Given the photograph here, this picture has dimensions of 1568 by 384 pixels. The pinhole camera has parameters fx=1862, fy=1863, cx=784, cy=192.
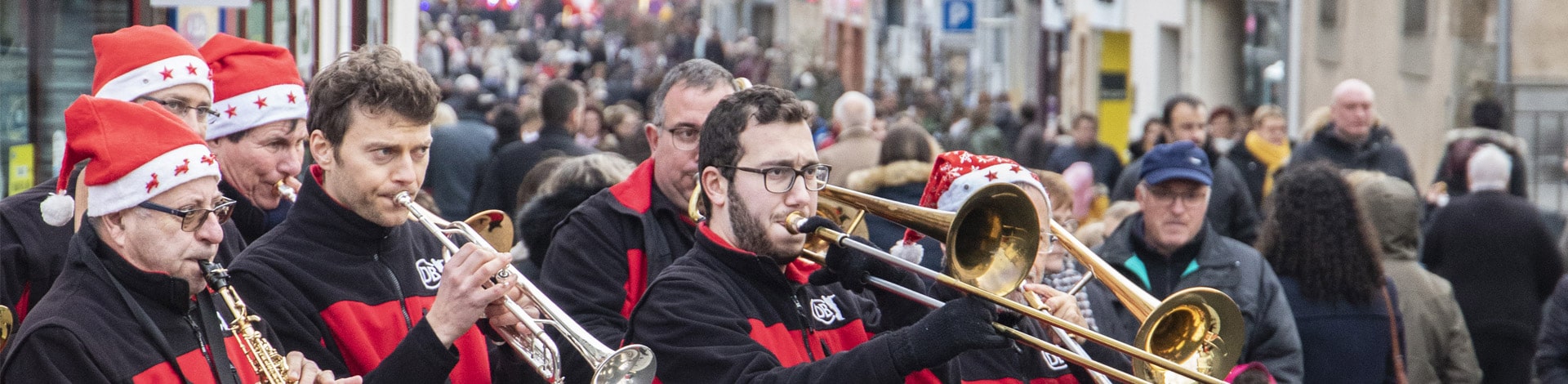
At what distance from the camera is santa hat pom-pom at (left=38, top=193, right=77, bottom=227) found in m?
3.62

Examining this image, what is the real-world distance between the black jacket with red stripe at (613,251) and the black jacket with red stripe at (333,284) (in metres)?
0.39

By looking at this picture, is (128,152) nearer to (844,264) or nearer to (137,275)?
(137,275)

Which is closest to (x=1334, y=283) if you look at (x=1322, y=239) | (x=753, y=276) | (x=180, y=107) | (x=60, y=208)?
(x=1322, y=239)

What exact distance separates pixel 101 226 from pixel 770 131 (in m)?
1.23

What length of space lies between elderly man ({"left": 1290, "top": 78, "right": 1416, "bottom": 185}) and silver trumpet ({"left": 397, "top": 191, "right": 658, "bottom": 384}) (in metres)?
7.05

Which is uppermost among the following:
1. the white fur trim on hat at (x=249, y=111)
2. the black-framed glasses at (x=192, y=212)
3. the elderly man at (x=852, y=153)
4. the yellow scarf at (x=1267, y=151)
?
the white fur trim on hat at (x=249, y=111)

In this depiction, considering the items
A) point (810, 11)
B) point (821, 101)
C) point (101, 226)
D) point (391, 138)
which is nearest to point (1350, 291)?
point (391, 138)

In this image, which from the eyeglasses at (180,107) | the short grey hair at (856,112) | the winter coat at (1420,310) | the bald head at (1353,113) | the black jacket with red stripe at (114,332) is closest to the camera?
the black jacket with red stripe at (114,332)

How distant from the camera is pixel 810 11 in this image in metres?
42.3

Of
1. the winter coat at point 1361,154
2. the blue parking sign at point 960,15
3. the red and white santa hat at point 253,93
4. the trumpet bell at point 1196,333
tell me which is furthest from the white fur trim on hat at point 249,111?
the blue parking sign at point 960,15

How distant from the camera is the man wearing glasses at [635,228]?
4164mm

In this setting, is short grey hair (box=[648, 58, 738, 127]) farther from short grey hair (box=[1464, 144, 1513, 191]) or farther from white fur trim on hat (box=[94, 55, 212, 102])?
short grey hair (box=[1464, 144, 1513, 191])

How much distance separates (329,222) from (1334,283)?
3.21m

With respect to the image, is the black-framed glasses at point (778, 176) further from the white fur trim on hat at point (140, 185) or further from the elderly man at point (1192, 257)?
the elderly man at point (1192, 257)
